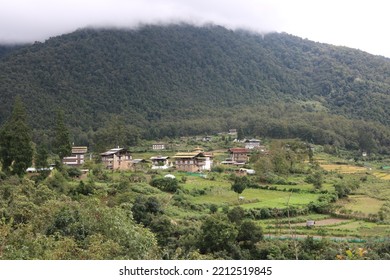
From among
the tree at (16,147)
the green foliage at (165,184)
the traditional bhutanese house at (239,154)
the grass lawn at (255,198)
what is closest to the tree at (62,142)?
the tree at (16,147)

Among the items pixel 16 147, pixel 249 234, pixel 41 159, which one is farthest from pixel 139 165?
→ pixel 249 234

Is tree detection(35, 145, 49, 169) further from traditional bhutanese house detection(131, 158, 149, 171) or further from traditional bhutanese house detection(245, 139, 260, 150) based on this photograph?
traditional bhutanese house detection(245, 139, 260, 150)

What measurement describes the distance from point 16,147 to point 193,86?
50.5 metres

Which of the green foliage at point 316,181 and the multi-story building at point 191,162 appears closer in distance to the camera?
the green foliage at point 316,181

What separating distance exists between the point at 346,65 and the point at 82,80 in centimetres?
4529

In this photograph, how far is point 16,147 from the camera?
17734 millimetres

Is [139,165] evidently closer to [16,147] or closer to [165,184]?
[165,184]

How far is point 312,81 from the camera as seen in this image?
260ft

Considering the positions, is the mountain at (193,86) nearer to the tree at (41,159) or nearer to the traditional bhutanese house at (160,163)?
the traditional bhutanese house at (160,163)

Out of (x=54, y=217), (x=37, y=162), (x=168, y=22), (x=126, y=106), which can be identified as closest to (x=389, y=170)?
(x=37, y=162)

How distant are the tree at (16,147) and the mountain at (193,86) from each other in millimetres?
17077

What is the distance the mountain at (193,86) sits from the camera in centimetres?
4797

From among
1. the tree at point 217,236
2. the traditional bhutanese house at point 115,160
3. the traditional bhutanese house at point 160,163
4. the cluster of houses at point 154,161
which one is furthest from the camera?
the traditional bhutanese house at point 160,163

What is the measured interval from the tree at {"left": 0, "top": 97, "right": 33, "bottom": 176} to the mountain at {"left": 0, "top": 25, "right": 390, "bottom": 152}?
17077 mm
